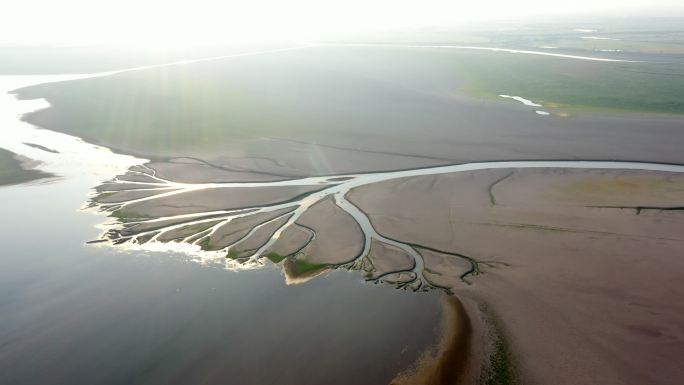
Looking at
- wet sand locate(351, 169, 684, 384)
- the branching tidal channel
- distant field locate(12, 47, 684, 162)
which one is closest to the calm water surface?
the branching tidal channel

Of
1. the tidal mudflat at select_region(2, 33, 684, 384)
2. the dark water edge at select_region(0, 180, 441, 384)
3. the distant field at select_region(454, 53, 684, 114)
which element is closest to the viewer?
the dark water edge at select_region(0, 180, 441, 384)

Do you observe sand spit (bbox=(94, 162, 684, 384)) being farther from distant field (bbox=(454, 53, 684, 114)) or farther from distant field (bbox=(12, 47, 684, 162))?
distant field (bbox=(454, 53, 684, 114))

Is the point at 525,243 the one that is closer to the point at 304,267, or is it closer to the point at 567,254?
the point at 567,254

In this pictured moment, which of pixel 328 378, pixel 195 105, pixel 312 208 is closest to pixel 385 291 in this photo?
pixel 328 378

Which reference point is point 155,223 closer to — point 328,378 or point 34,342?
point 34,342

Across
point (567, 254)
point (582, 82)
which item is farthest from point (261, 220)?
point (582, 82)

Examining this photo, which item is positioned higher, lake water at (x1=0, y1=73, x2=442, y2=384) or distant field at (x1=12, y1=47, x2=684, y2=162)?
distant field at (x1=12, y1=47, x2=684, y2=162)

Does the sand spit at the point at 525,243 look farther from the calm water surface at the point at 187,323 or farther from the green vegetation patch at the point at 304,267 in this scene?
the calm water surface at the point at 187,323

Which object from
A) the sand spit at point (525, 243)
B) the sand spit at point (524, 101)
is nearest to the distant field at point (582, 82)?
the sand spit at point (524, 101)
